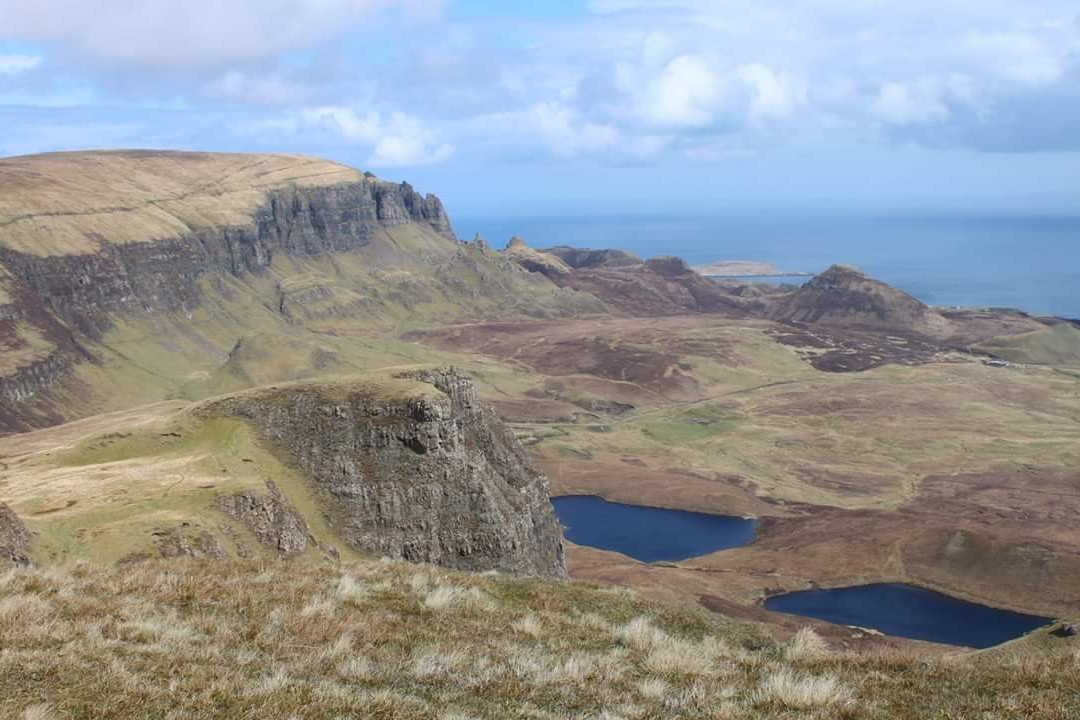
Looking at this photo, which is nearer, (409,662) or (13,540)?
(409,662)

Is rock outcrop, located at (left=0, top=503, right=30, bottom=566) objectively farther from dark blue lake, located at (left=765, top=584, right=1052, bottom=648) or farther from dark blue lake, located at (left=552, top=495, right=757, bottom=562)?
dark blue lake, located at (left=552, top=495, right=757, bottom=562)

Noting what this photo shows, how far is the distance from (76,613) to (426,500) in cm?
4839

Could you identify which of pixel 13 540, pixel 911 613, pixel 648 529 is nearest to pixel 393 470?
pixel 13 540

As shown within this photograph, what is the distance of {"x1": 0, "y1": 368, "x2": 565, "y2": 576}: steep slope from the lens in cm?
5506

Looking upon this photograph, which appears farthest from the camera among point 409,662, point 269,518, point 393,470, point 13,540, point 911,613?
point 911,613

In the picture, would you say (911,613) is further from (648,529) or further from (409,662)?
(409,662)

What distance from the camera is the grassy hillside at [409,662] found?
12469 mm

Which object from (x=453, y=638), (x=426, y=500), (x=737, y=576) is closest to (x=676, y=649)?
(x=453, y=638)

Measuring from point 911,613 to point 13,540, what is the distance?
284ft

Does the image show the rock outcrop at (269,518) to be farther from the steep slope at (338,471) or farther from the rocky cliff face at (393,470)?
the rocky cliff face at (393,470)

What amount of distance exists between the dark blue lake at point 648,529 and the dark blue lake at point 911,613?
22269 millimetres

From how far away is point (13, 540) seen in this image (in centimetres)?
3922

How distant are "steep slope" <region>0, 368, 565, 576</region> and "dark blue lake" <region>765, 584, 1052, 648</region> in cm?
3692

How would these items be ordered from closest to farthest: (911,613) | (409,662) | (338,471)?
1. (409,662)
2. (338,471)
3. (911,613)
